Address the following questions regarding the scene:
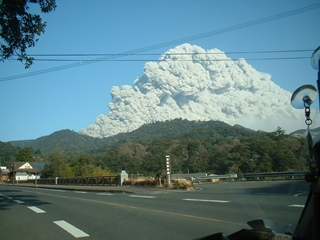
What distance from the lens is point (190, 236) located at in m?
7.25

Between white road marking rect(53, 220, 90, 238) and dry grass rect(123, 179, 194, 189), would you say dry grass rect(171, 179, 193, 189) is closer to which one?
dry grass rect(123, 179, 194, 189)

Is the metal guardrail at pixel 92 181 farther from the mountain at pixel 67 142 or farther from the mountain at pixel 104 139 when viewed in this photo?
the mountain at pixel 67 142

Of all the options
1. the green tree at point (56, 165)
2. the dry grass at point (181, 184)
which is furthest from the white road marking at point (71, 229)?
the green tree at point (56, 165)

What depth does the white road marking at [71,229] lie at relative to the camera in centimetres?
803

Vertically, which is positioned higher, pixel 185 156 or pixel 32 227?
pixel 185 156

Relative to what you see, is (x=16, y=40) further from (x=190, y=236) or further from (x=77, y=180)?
(x=77, y=180)

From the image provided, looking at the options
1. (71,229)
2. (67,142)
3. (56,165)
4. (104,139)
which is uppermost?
(104,139)

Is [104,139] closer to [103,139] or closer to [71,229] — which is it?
[103,139]

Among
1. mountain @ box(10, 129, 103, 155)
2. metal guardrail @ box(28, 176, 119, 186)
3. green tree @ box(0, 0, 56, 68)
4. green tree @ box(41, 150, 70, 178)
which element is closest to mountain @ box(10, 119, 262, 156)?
mountain @ box(10, 129, 103, 155)

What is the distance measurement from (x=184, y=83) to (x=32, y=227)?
139604 mm

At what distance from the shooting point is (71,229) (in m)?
8.88

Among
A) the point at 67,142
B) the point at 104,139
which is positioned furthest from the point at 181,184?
the point at 67,142

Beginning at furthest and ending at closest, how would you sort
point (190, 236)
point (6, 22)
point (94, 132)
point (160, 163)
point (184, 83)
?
1. point (94, 132)
2. point (184, 83)
3. point (160, 163)
4. point (6, 22)
5. point (190, 236)

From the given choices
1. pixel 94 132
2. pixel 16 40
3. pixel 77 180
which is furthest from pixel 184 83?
pixel 16 40
